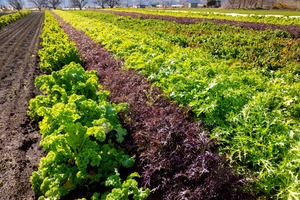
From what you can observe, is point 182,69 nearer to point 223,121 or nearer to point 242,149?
point 223,121

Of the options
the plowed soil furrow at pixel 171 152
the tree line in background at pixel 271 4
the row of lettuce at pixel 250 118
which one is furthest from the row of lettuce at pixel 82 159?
the tree line in background at pixel 271 4

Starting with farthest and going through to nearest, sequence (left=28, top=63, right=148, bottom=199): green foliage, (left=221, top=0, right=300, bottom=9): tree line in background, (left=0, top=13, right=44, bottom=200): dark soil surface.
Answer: (left=221, top=0, right=300, bottom=9): tree line in background, (left=0, top=13, right=44, bottom=200): dark soil surface, (left=28, top=63, right=148, bottom=199): green foliage

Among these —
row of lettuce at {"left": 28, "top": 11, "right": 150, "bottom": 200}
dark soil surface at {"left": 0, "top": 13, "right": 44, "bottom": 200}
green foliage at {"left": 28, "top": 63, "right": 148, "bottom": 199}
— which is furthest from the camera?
dark soil surface at {"left": 0, "top": 13, "right": 44, "bottom": 200}

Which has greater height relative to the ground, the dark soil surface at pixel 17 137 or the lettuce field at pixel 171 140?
the lettuce field at pixel 171 140

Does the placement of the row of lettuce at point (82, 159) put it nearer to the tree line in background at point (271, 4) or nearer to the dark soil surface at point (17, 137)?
the dark soil surface at point (17, 137)

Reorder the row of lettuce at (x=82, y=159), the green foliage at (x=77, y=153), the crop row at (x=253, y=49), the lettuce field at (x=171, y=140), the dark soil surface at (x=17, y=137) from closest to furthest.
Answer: the lettuce field at (x=171, y=140), the row of lettuce at (x=82, y=159), the green foliage at (x=77, y=153), the dark soil surface at (x=17, y=137), the crop row at (x=253, y=49)

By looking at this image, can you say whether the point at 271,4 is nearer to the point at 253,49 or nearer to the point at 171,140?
the point at 253,49

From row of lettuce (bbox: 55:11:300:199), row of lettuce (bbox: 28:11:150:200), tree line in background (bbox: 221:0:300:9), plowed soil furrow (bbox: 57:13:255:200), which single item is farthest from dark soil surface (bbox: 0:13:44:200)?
tree line in background (bbox: 221:0:300:9)

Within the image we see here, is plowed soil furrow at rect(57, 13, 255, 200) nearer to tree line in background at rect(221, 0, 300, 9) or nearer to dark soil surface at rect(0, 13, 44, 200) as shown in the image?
dark soil surface at rect(0, 13, 44, 200)

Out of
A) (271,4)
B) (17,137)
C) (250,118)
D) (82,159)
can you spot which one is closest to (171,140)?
(82,159)

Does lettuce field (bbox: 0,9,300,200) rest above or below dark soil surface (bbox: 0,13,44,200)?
above

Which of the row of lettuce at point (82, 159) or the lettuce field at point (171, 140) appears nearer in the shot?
the lettuce field at point (171, 140)

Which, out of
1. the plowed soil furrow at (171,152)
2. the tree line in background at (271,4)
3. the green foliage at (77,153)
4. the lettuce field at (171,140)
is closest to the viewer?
the plowed soil furrow at (171,152)

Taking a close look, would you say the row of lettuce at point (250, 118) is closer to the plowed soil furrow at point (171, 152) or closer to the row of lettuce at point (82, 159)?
the plowed soil furrow at point (171, 152)
